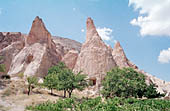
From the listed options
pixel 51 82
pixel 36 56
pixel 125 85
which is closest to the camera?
pixel 125 85

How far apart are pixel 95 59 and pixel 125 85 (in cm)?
1302

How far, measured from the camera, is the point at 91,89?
30.0 meters

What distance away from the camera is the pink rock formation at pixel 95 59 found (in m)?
31.6

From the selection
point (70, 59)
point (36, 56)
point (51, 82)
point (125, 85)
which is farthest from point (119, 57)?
point (51, 82)

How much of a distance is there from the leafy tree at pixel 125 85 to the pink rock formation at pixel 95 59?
29.0 feet

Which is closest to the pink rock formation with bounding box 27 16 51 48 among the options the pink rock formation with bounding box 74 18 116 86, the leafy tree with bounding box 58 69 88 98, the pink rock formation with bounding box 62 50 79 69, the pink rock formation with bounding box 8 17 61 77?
the pink rock formation with bounding box 8 17 61 77

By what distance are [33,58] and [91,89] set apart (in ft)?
48.8

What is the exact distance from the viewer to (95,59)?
32.5 m

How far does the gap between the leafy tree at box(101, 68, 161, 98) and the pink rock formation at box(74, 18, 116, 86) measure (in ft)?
29.0

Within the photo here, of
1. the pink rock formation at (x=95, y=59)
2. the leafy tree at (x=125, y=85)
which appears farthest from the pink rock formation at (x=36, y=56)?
the leafy tree at (x=125, y=85)

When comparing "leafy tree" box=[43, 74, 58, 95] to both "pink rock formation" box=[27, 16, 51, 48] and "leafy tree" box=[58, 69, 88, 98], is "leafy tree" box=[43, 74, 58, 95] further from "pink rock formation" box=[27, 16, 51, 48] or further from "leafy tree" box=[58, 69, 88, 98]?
"pink rock formation" box=[27, 16, 51, 48]

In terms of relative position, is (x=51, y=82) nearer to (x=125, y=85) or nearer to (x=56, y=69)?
(x=56, y=69)

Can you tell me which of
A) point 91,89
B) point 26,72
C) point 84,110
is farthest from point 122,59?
point 84,110

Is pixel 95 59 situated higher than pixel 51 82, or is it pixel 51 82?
pixel 95 59
